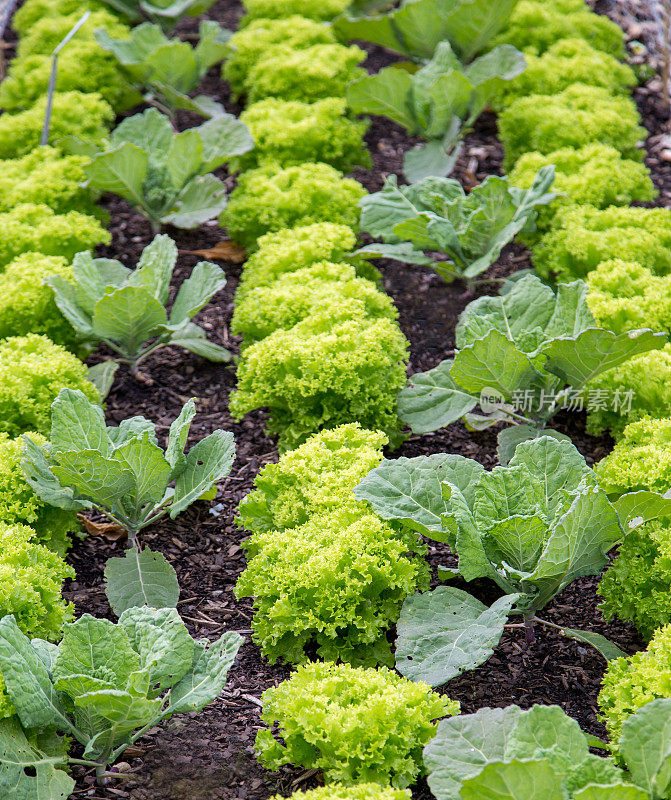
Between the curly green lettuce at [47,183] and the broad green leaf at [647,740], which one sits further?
the curly green lettuce at [47,183]

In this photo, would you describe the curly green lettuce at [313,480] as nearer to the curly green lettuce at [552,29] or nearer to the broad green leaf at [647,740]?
the broad green leaf at [647,740]

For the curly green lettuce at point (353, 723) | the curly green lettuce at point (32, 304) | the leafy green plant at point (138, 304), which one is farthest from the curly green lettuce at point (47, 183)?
the curly green lettuce at point (353, 723)

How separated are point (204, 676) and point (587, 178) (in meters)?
3.86

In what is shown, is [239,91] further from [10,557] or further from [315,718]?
[315,718]

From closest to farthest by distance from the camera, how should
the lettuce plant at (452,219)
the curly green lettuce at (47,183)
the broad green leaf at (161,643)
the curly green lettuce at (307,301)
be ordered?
the broad green leaf at (161,643), the curly green lettuce at (307,301), the lettuce plant at (452,219), the curly green lettuce at (47,183)

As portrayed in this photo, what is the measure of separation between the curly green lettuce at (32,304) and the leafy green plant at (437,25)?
11.3 feet

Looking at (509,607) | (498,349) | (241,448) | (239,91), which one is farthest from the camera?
(239,91)

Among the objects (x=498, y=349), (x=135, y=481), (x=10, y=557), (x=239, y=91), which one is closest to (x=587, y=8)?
(x=239, y=91)

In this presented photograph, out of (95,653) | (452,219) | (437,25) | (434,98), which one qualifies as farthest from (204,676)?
(437,25)

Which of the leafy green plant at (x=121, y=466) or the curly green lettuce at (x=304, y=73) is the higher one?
the curly green lettuce at (x=304, y=73)

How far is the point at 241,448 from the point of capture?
4.63m

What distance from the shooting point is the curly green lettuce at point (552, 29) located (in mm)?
7211

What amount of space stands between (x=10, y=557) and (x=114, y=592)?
481 millimetres

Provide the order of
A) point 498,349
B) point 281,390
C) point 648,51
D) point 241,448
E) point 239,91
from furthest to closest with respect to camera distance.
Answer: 1. point 648,51
2. point 239,91
3. point 241,448
4. point 281,390
5. point 498,349
